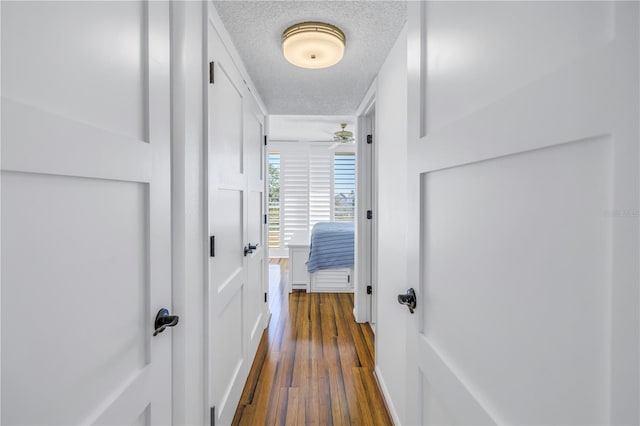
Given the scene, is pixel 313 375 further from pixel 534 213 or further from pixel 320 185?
pixel 320 185

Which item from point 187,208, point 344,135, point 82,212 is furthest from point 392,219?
point 344,135

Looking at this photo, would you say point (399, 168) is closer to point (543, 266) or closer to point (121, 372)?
point (543, 266)

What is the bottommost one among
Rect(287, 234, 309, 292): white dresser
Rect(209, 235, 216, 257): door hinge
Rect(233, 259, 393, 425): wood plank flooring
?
Rect(233, 259, 393, 425): wood plank flooring

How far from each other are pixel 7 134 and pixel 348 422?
193 cm

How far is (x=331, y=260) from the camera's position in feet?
13.0

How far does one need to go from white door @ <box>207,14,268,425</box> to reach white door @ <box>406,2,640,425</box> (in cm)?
99

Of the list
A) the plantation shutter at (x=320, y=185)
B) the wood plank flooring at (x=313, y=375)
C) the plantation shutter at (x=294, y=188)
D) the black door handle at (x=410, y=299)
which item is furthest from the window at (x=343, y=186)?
the black door handle at (x=410, y=299)

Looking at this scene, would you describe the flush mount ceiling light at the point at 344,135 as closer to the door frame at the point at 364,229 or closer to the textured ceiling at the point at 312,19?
the door frame at the point at 364,229

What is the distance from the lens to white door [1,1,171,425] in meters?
0.46

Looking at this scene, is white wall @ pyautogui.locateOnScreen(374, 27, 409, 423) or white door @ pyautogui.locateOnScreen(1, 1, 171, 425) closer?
white door @ pyautogui.locateOnScreen(1, 1, 171, 425)

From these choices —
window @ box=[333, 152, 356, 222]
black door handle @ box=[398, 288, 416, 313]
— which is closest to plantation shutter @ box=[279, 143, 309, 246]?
window @ box=[333, 152, 356, 222]

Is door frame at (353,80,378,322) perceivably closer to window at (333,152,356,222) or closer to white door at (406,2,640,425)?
white door at (406,2,640,425)

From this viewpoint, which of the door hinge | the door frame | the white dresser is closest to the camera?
the door hinge

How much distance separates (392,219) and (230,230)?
0.95m
